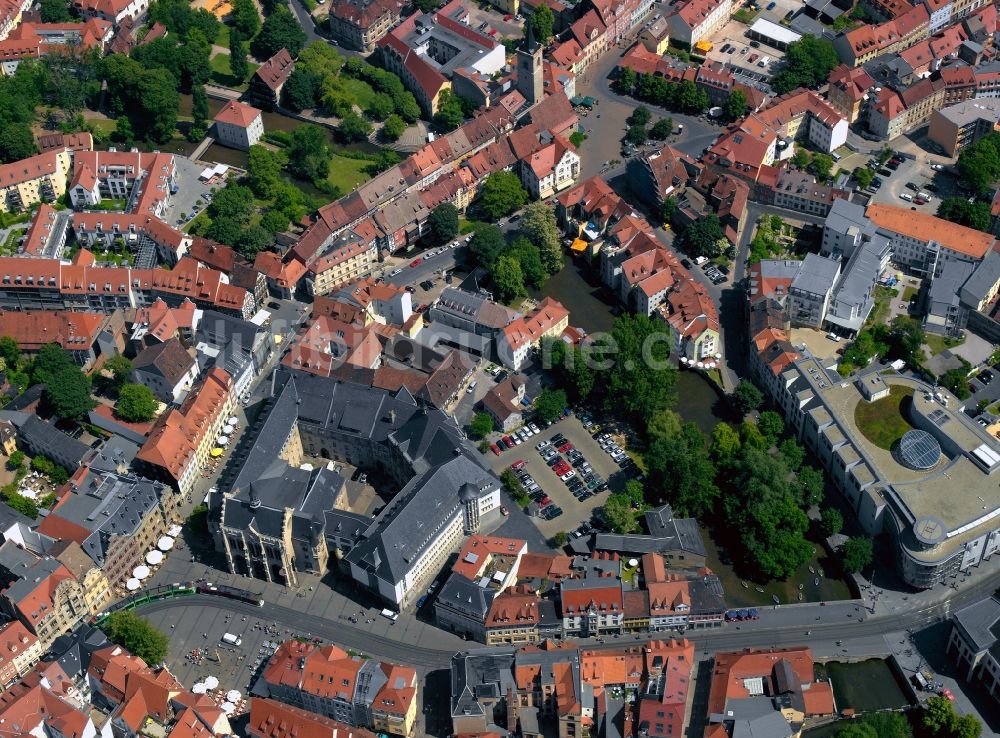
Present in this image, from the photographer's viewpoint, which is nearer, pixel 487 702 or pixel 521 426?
pixel 487 702

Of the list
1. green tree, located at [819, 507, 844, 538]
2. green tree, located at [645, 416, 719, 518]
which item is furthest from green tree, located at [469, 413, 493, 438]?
green tree, located at [819, 507, 844, 538]

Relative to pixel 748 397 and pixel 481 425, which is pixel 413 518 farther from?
pixel 748 397

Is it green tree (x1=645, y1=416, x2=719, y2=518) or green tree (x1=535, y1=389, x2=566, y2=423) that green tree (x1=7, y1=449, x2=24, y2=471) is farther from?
green tree (x1=645, y1=416, x2=719, y2=518)

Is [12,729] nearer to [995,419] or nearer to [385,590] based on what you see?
[385,590]

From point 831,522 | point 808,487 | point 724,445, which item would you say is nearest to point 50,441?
point 724,445

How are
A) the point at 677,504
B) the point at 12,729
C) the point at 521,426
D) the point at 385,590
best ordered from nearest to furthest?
the point at 12,729
the point at 385,590
the point at 677,504
the point at 521,426

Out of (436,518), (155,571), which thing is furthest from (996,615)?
(155,571)
